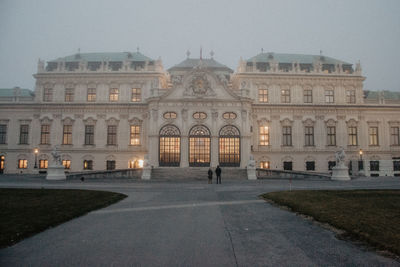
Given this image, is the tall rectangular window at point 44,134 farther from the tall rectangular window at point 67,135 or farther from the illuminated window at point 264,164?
the illuminated window at point 264,164

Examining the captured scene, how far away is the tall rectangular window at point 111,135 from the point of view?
4522cm

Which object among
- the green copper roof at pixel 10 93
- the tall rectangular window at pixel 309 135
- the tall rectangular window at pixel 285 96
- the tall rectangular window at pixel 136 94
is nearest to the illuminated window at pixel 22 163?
the green copper roof at pixel 10 93

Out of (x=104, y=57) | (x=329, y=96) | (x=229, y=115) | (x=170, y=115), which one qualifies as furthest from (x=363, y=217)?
(x=104, y=57)

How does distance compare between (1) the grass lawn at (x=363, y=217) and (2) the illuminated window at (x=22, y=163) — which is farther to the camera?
(2) the illuminated window at (x=22, y=163)

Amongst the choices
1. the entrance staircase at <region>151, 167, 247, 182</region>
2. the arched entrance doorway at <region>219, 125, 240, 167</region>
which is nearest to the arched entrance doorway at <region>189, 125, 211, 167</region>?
the arched entrance doorway at <region>219, 125, 240, 167</region>

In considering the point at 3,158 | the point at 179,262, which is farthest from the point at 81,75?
the point at 179,262

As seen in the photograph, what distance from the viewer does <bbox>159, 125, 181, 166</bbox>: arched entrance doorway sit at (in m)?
40.2

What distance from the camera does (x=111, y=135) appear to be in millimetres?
45312

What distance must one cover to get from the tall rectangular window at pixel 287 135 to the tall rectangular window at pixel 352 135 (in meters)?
9.63

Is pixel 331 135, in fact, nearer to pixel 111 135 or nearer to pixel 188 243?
pixel 111 135

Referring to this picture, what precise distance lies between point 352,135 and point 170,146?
29.6 meters

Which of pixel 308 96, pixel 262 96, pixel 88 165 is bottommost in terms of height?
pixel 88 165

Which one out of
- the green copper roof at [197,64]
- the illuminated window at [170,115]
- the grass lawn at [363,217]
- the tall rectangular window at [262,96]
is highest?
the green copper roof at [197,64]

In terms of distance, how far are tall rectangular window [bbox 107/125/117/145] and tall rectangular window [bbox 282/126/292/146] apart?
27110 mm
